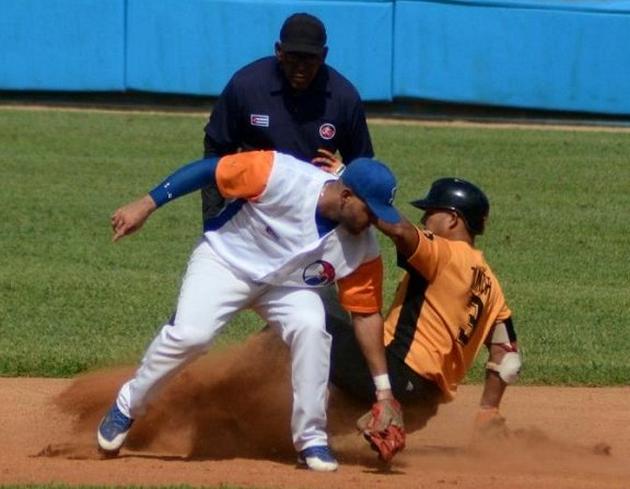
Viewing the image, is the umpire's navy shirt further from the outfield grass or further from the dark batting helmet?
the outfield grass

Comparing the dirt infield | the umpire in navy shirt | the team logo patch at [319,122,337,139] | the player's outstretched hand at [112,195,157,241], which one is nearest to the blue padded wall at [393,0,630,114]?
the dirt infield

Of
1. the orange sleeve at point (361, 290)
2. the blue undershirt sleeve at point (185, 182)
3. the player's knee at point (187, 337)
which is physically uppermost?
the blue undershirt sleeve at point (185, 182)

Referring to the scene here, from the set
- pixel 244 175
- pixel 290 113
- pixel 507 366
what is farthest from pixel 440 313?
pixel 290 113

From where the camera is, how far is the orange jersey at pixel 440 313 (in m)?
6.43

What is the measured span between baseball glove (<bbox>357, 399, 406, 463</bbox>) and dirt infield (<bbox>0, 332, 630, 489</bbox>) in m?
0.13

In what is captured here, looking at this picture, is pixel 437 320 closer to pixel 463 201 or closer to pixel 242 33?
pixel 463 201

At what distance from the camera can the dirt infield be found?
603cm

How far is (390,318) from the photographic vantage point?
6598 mm

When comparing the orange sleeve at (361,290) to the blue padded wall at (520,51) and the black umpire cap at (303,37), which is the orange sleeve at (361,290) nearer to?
the black umpire cap at (303,37)

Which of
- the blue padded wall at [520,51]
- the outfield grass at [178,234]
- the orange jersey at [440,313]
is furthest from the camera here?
the blue padded wall at [520,51]

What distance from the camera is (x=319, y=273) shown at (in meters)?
6.11

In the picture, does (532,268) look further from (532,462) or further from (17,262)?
(532,462)

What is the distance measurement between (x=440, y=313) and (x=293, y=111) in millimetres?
1230

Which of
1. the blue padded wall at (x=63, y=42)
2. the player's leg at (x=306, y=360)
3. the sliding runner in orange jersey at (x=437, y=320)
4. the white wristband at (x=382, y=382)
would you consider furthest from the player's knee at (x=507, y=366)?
the blue padded wall at (x=63, y=42)
